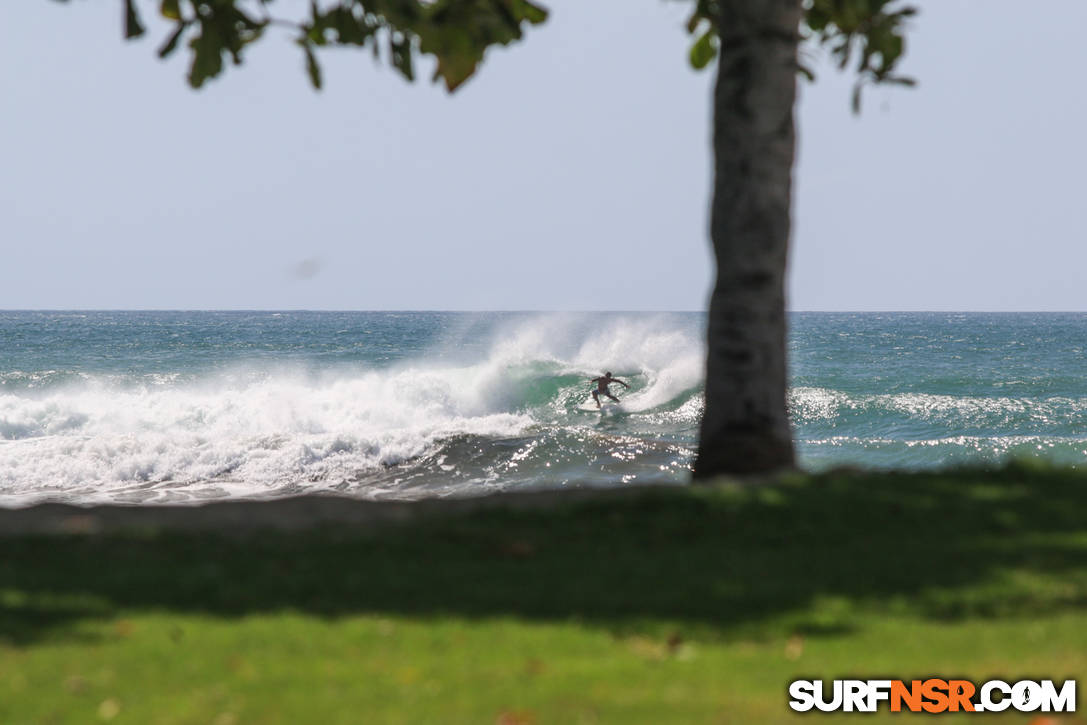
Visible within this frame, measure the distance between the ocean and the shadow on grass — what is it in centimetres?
222

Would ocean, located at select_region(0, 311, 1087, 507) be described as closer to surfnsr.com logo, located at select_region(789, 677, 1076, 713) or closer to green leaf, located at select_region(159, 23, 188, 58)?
surfnsr.com logo, located at select_region(789, 677, 1076, 713)

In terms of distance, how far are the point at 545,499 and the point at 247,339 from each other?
70.1 metres

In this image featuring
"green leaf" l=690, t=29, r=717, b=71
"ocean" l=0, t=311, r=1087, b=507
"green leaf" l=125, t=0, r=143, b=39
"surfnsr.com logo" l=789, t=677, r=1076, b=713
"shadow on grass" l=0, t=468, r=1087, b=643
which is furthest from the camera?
"ocean" l=0, t=311, r=1087, b=507

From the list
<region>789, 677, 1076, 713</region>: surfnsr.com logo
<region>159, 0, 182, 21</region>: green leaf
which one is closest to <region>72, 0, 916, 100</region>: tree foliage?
<region>159, 0, 182, 21</region>: green leaf

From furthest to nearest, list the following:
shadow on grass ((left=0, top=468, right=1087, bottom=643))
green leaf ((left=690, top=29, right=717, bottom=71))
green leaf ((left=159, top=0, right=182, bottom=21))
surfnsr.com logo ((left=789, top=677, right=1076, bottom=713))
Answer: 1. green leaf ((left=690, top=29, right=717, bottom=71))
2. green leaf ((left=159, top=0, right=182, bottom=21))
3. shadow on grass ((left=0, top=468, right=1087, bottom=643))
4. surfnsr.com logo ((left=789, top=677, right=1076, bottom=713))

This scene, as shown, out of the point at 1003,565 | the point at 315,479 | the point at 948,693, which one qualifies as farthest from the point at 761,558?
the point at 315,479

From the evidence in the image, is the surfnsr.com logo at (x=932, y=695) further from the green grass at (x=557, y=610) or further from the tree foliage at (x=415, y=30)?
the tree foliage at (x=415, y=30)

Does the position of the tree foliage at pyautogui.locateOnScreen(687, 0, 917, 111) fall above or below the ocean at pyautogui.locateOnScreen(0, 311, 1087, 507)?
above

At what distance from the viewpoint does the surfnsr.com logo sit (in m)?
3.89

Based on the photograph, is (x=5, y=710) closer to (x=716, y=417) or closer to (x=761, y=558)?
(x=761, y=558)

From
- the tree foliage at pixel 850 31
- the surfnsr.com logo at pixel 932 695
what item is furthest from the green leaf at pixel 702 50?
the surfnsr.com logo at pixel 932 695

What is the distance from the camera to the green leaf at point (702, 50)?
32.9ft

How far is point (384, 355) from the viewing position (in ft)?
199

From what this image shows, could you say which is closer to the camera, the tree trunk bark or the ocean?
the tree trunk bark
